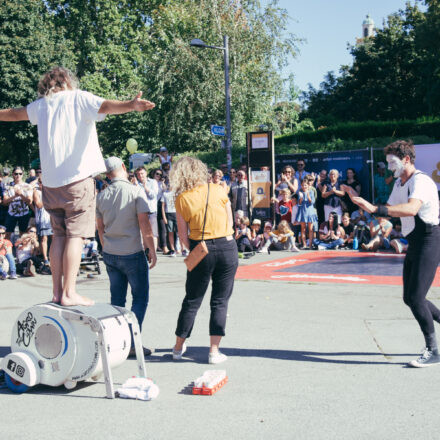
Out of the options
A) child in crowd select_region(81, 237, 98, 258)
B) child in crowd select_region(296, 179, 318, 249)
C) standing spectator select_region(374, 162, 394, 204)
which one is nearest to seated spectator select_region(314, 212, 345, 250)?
child in crowd select_region(296, 179, 318, 249)

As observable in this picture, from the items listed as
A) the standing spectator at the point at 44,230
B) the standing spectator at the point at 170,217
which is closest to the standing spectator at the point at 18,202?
the standing spectator at the point at 44,230

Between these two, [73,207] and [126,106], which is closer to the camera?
[126,106]

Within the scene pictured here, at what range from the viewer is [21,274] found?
12203mm

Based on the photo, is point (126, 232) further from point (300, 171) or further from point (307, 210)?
point (300, 171)

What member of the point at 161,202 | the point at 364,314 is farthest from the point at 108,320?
the point at 161,202

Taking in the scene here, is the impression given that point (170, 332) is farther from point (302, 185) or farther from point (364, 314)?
point (302, 185)

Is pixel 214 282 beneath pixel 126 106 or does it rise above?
beneath

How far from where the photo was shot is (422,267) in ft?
17.0

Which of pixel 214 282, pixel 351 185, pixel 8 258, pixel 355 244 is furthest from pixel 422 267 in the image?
pixel 351 185

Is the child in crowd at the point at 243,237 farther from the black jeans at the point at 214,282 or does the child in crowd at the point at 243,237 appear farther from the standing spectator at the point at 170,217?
the black jeans at the point at 214,282

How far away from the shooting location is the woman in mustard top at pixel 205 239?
534cm

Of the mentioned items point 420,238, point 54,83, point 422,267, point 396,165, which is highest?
point 54,83

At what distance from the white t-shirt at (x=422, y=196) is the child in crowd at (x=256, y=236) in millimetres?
9936

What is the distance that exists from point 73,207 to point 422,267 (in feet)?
10.1
